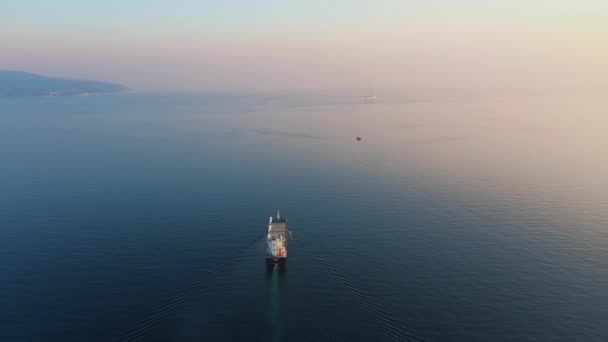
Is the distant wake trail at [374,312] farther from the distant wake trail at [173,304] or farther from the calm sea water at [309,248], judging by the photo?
the distant wake trail at [173,304]

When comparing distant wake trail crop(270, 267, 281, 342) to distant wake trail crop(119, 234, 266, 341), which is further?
distant wake trail crop(270, 267, 281, 342)

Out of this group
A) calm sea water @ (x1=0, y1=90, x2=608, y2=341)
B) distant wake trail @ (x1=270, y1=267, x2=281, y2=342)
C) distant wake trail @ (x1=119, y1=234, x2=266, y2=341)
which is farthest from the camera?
calm sea water @ (x1=0, y1=90, x2=608, y2=341)

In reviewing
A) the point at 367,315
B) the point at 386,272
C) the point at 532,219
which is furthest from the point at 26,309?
the point at 532,219

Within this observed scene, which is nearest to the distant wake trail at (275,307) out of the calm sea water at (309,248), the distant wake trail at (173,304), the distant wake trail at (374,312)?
the calm sea water at (309,248)

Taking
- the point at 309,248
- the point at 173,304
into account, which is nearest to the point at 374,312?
the point at 309,248

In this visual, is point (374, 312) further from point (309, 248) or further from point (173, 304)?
point (173, 304)

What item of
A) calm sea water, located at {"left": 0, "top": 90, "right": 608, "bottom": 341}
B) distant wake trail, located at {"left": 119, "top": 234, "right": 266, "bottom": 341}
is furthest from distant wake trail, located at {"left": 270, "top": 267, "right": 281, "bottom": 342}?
A: distant wake trail, located at {"left": 119, "top": 234, "right": 266, "bottom": 341}

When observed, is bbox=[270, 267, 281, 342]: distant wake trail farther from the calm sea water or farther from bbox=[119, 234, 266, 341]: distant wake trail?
bbox=[119, 234, 266, 341]: distant wake trail
